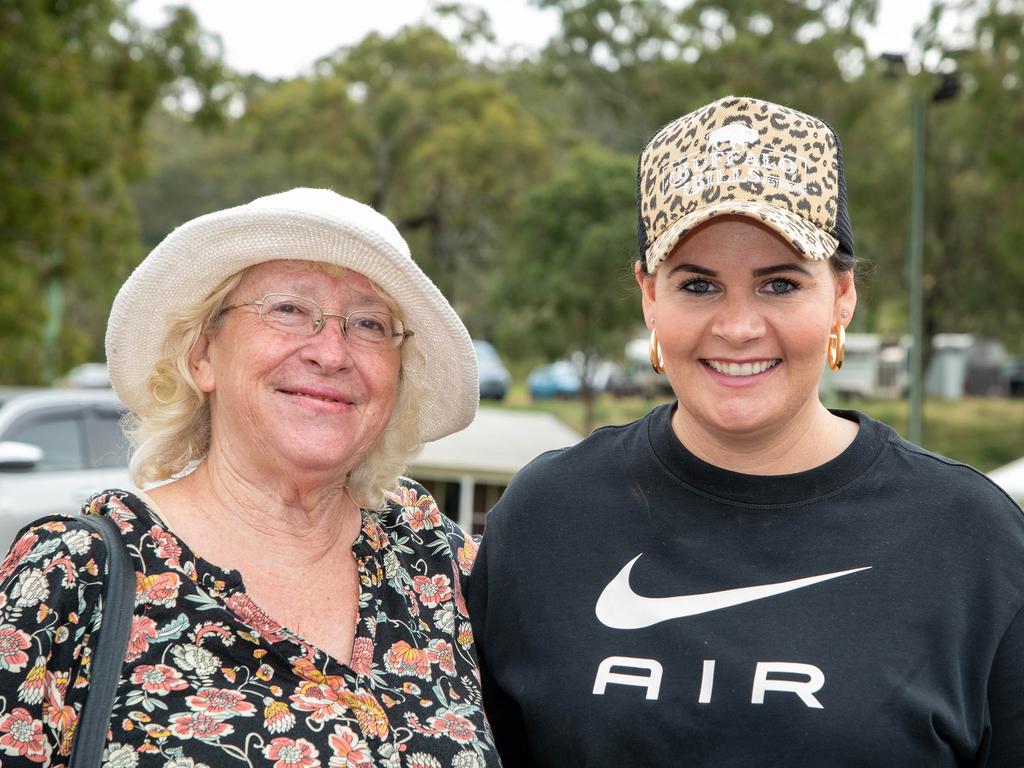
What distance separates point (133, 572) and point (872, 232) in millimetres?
27564

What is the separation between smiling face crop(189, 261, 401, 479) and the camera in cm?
257

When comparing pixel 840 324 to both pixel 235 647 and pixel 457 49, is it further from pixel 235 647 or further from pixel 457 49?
pixel 457 49

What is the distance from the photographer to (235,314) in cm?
261

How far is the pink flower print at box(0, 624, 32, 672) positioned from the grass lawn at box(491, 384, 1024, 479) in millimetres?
23265

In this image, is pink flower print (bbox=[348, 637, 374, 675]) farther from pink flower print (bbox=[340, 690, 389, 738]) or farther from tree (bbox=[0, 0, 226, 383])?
tree (bbox=[0, 0, 226, 383])

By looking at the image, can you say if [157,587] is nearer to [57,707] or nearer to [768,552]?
[57,707]

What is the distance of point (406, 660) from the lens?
257cm

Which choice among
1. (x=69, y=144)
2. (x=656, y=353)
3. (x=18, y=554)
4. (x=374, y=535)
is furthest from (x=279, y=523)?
(x=69, y=144)

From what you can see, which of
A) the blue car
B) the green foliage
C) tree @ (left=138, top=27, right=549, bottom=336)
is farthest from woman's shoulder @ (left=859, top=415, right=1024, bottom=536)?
the blue car

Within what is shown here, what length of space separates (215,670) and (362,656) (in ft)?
1.14

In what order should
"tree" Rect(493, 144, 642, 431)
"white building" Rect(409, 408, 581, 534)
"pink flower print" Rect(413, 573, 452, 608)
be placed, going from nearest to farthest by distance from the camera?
"pink flower print" Rect(413, 573, 452, 608) → "white building" Rect(409, 408, 581, 534) → "tree" Rect(493, 144, 642, 431)

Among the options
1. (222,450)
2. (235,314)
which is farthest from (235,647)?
(235,314)

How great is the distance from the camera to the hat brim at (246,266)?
2.51 meters

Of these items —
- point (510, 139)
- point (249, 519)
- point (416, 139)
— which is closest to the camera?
point (249, 519)
